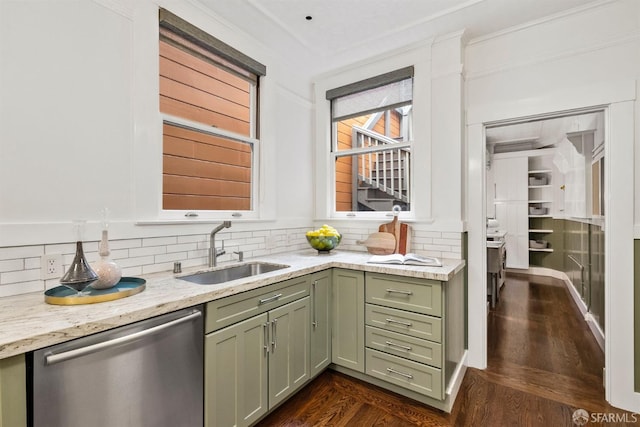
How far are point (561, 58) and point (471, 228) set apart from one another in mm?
1405

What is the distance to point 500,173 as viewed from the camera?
6453 millimetres

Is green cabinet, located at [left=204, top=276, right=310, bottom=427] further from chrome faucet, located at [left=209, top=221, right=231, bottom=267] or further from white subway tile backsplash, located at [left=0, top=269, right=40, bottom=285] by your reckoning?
white subway tile backsplash, located at [left=0, top=269, right=40, bottom=285]

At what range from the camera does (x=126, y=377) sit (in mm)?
1224

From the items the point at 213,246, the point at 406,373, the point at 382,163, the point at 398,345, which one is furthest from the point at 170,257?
the point at 382,163

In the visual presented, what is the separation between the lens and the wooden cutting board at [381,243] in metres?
2.75

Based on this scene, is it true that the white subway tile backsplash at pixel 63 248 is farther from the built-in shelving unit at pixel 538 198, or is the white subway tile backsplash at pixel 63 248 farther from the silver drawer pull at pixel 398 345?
the built-in shelving unit at pixel 538 198

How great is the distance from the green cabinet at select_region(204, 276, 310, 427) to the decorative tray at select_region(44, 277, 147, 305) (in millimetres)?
372

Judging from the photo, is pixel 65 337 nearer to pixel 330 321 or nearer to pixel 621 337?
pixel 330 321

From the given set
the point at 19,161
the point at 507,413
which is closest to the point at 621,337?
the point at 507,413

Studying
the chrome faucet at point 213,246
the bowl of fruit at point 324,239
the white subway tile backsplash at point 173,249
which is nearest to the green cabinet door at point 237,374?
the chrome faucet at point 213,246

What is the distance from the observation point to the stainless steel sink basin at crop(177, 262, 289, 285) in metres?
2.02

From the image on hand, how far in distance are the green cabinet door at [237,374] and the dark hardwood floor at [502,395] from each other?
1.01 feet

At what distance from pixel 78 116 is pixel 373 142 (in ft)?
8.00

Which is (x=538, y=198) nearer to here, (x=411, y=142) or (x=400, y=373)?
(x=411, y=142)
